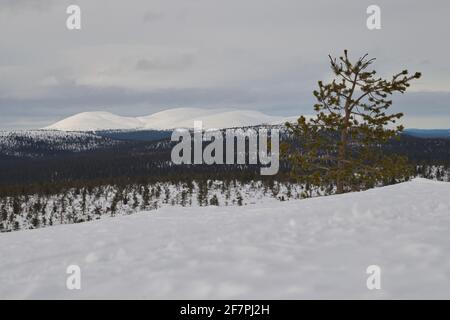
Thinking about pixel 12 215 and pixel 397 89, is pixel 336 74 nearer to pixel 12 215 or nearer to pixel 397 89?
pixel 397 89

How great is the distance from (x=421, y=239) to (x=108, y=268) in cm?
589

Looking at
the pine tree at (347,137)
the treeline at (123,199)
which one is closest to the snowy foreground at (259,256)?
the pine tree at (347,137)

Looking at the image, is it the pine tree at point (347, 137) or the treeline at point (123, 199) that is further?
the treeline at point (123, 199)

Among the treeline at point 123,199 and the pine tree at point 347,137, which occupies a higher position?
the pine tree at point 347,137

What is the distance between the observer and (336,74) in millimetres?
24328

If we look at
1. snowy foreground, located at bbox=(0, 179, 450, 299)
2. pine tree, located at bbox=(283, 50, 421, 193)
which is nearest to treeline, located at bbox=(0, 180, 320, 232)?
pine tree, located at bbox=(283, 50, 421, 193)

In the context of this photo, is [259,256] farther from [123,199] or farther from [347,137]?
[123,199]

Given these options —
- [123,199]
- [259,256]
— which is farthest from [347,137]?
[123,199]

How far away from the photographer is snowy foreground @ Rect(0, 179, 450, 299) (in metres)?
5.71

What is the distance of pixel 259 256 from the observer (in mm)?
7211

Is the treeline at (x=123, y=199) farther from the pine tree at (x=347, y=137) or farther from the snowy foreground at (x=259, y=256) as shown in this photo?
the snowy foreground at (x=259, y=256)

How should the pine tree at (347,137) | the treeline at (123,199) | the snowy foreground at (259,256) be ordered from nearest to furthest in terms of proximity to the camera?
the snowy foreground at (259,256), the pine tree at (347,137), the treeline at (123,199)

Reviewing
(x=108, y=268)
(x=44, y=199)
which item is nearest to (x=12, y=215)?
(x=44, y=199)

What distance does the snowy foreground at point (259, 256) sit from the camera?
5.71 meters
